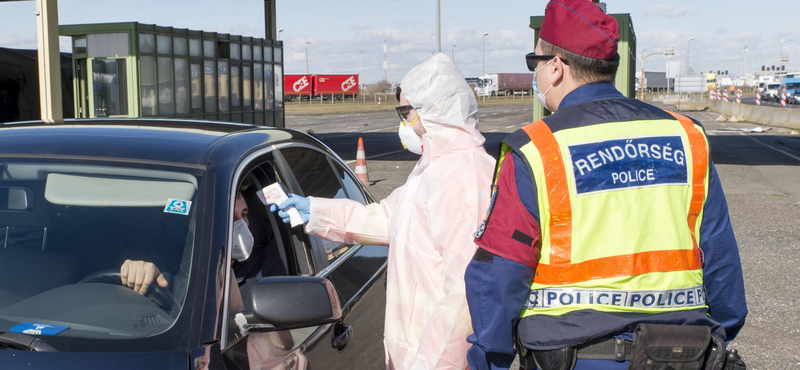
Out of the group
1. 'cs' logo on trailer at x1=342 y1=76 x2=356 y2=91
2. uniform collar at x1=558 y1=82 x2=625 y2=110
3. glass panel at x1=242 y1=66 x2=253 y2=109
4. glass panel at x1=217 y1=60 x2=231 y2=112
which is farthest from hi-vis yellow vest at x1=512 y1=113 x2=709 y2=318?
'cs' logo on trailer at x1=342 y1=76 x2=356 y2=91

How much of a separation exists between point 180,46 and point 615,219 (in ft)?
65.2

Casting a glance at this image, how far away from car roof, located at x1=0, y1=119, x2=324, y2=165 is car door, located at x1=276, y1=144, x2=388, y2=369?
0.85ft

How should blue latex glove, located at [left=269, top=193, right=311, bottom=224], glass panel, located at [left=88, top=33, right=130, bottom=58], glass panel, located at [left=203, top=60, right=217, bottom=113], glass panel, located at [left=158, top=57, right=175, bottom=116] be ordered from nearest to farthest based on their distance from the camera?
1. blue latex glove, located at [left=269, top=193, right=311, bottom=224]
2. glass panel, located at [left=88, top=33, right=130, bottom=58]
3. glass panel, located at [left=158, top=57, right=175, bottom=116]
4. glass panel, located at [left=203, top=60, right=217, bottom=113]

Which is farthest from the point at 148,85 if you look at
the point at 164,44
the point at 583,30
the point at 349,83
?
the point at 349,83

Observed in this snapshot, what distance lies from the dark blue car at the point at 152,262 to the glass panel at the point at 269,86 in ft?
73.2

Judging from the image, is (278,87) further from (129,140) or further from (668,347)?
(668,347)

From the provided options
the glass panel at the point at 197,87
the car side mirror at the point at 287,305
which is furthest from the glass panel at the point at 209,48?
the car side mirror at the point at 287,305

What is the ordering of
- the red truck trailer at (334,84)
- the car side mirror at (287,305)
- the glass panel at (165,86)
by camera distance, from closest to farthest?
the car side mirror at (287,305) < the glass panel at (165,86) < the red truck trailer at (334,84)

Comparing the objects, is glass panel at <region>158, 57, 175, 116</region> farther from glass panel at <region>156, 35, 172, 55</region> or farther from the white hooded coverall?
the white hooded coverall

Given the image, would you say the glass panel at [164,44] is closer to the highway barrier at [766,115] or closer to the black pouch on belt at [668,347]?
the black pouch on belt at [668,347]

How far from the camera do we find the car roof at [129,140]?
8.85 feet

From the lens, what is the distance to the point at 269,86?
25.5 meters

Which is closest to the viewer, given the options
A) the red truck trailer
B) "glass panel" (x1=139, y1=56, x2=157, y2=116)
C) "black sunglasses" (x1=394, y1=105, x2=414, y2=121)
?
"black sunglasses" (x1=394, y1=105, x2=414, y2=121)

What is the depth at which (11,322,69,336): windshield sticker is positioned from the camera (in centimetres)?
226
